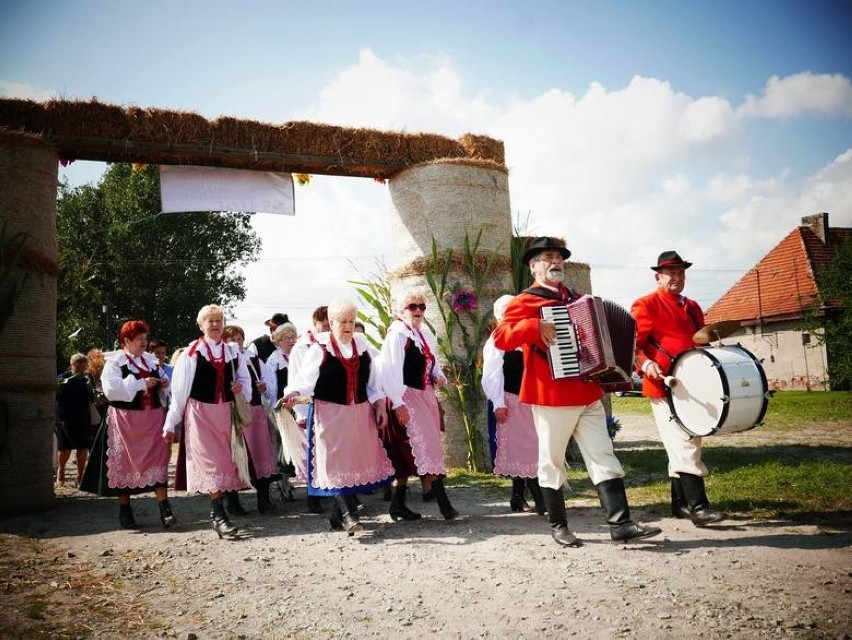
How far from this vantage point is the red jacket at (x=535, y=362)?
4324 mm

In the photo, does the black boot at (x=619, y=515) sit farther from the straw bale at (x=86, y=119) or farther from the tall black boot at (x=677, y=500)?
the straw bale at (x=86, y=119)

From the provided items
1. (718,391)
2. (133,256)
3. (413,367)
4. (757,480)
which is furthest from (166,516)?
(133,256)

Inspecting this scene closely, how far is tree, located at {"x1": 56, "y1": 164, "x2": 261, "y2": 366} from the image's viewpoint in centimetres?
2761

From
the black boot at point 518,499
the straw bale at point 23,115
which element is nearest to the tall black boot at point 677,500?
the black boot at point 518,499

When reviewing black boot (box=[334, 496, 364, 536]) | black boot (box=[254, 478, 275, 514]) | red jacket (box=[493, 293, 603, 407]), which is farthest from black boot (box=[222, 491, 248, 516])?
red jacket (box=[493, 293, 603, 407])

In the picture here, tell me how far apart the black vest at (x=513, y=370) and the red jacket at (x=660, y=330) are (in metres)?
1.19

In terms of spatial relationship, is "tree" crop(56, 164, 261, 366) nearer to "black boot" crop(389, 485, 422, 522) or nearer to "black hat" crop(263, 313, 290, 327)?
"black hat" crop(263, 313, 290, 327)

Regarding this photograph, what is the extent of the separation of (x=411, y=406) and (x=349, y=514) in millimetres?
1146

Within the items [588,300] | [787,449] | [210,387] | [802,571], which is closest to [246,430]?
[210,387]

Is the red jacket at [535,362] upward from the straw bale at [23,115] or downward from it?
downward

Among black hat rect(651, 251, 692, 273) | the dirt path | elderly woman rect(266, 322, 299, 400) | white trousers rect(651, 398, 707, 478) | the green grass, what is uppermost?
black hat rect(651, 251, 692, 273)

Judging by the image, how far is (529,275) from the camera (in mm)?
8891

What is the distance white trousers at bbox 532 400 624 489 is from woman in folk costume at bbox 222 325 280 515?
347 cm

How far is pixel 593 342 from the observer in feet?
13.5
